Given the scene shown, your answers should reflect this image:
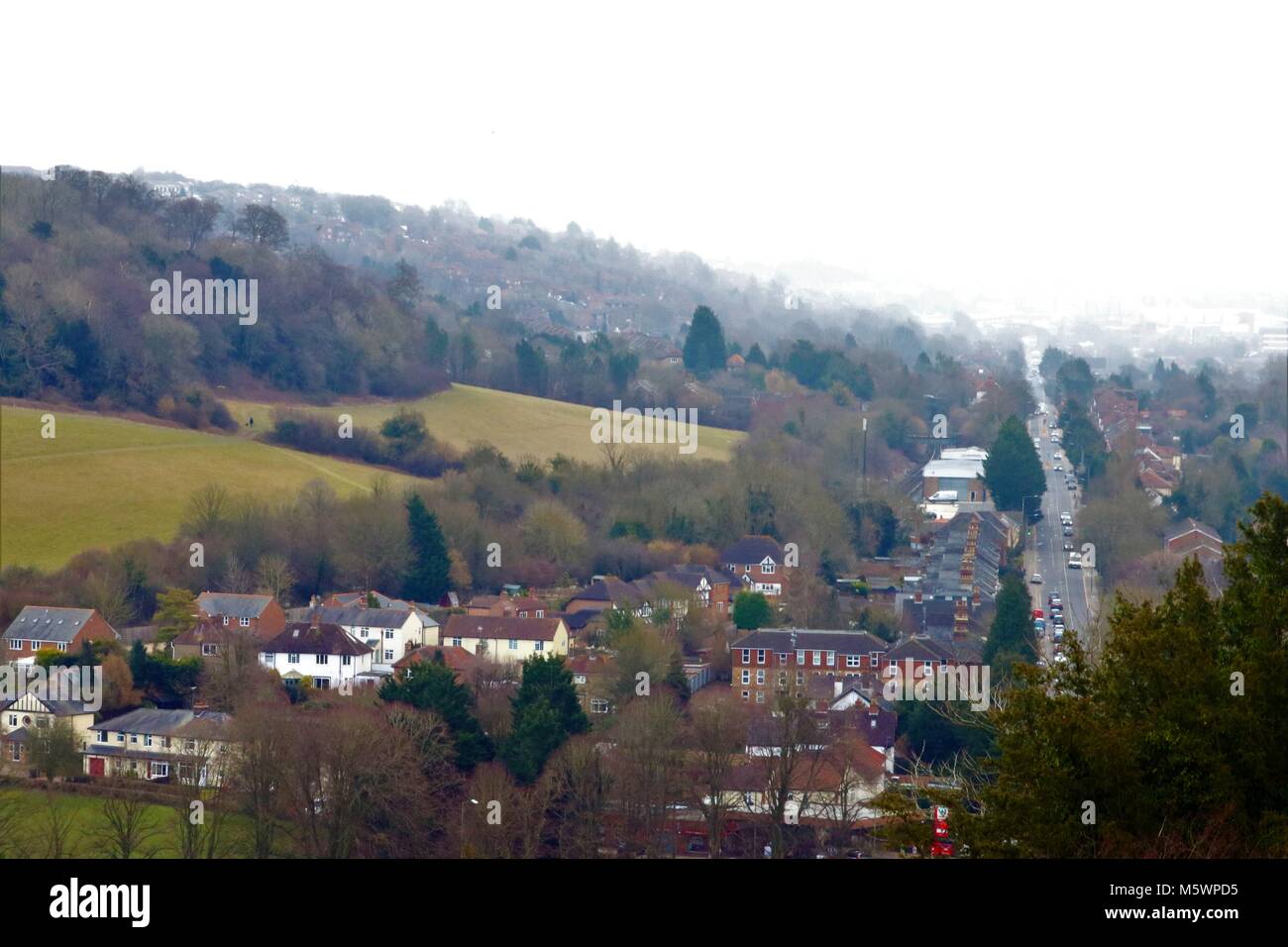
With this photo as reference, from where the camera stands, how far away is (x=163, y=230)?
Answer: 152 ft

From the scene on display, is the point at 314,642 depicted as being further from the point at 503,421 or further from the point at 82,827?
the point at 503,421

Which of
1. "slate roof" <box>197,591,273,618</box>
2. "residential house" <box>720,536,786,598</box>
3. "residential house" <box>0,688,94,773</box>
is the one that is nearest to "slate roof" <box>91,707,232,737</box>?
"residential house" <box>0,688,94,773</box>

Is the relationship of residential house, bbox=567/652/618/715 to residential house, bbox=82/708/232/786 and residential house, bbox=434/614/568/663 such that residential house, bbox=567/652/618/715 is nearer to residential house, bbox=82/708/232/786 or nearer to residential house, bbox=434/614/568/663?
residential house, bbox=434/614/568/663

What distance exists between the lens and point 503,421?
139 feet

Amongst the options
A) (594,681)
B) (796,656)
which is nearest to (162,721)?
(594,681)

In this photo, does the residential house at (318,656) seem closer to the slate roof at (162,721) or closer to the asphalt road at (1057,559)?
the slate roof at (162,721)

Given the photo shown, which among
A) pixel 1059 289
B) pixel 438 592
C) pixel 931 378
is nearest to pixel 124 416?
pixel 438 592

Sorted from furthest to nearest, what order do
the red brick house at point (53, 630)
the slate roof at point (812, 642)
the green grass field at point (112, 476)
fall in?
the green grass field at point (112, 476) < the slate roof at point (812, 642) < the red brick house at point (53, 630)

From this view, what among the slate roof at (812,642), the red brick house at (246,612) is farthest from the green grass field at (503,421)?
the red brick house at (246,612)

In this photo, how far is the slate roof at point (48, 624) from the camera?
20969 mm

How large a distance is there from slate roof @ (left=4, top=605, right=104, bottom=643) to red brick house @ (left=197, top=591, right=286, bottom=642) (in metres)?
1.71

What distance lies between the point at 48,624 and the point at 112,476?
996 cm

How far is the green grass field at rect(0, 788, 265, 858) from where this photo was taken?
13.6 metres
